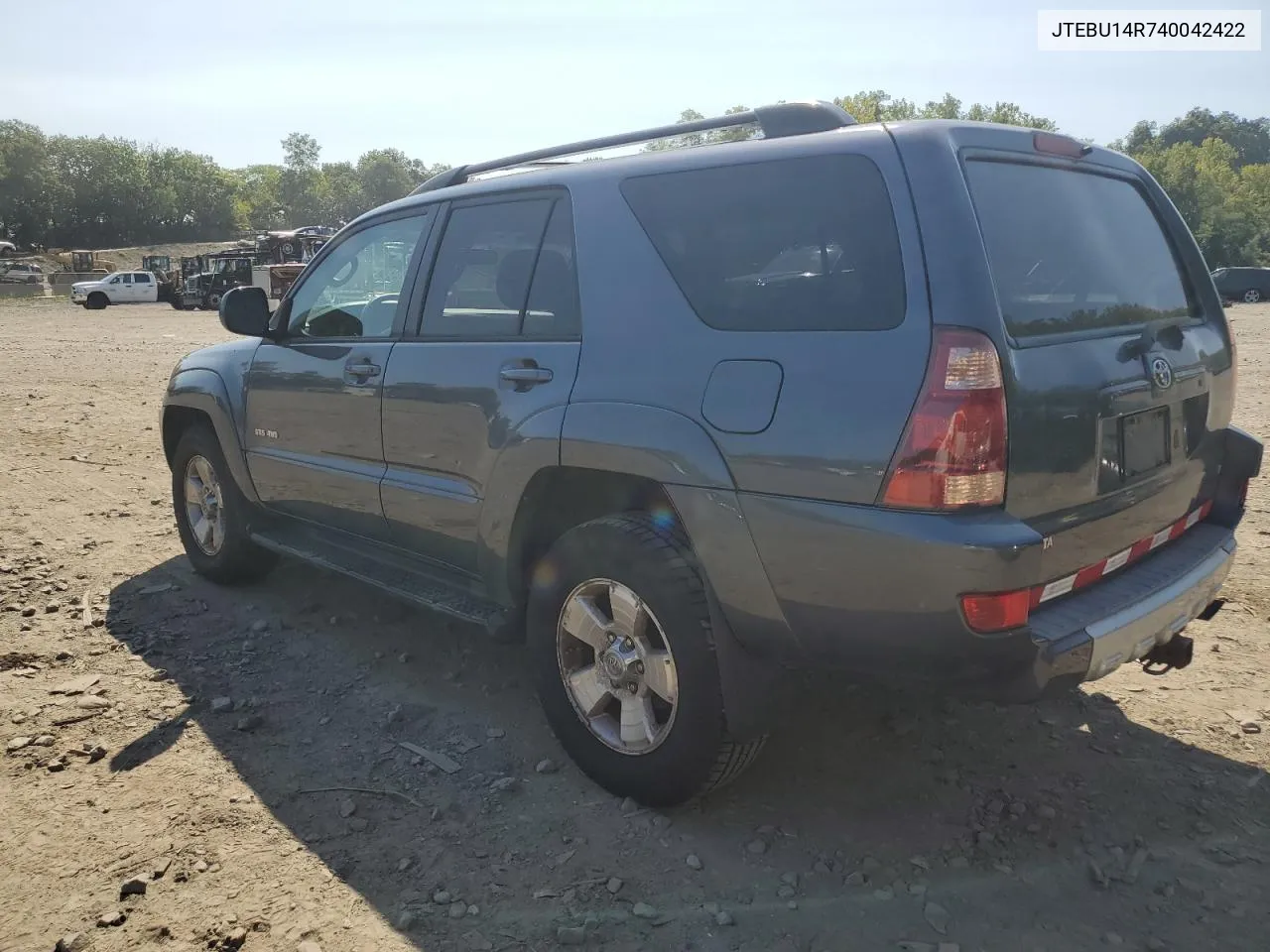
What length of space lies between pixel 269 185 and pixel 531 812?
404 feet

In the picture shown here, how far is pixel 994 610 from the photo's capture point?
2287 millimetres

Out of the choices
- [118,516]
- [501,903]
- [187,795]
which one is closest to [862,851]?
[501,903]

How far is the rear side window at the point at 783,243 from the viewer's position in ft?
8.03

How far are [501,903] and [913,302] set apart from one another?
6.14 ft

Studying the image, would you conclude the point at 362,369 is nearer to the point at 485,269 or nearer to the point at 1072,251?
the point at 485,269

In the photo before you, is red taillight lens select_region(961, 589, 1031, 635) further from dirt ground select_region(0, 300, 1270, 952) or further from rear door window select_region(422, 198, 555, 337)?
rear door window select_region(422, 198, 555, 337)

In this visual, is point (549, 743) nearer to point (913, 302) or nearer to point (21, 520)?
point (913, 302)

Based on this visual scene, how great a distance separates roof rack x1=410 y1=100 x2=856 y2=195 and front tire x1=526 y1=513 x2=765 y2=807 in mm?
1217

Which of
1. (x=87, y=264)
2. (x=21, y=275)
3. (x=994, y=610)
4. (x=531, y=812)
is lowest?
(x=531, y=812)

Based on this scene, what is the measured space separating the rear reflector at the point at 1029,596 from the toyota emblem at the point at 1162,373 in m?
0.45

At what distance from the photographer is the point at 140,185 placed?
83.7 m

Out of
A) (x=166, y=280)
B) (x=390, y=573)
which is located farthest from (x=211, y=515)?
(x=166, y=280)

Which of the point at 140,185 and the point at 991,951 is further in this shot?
the point at 140,185

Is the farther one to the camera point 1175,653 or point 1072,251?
point 1175,653
